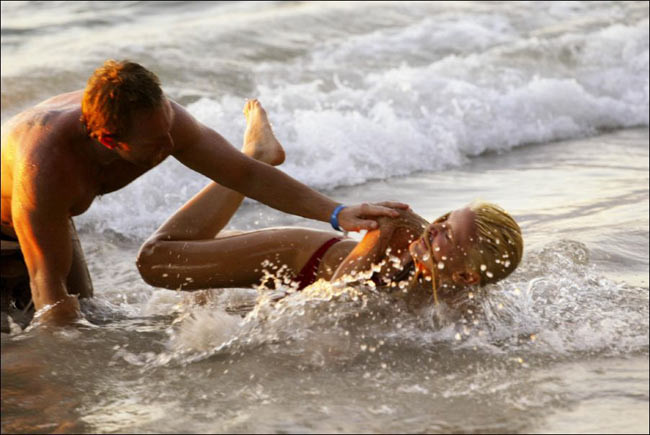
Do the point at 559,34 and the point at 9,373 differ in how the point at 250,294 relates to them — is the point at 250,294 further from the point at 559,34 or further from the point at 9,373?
the point at 559,34

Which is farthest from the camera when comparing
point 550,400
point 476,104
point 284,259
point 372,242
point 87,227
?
point 476,104

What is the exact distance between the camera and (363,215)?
4.19 m

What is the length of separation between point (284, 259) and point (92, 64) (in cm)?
621

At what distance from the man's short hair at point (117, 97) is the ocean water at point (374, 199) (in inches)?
37.4

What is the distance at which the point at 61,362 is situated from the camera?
393cm

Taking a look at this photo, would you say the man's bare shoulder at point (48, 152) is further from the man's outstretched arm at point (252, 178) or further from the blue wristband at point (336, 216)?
the blue wristband at point (336, 216)

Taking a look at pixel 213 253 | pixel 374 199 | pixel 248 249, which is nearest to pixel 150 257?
pixel 213 253

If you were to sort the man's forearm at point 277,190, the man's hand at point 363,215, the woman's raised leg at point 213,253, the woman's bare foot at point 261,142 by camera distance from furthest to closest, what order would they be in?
the woman's bare foot at point 261,142 → the woman's raised leg at point 213,253 → the man's forearm at point 277,190 → the man's hand at point 363,215

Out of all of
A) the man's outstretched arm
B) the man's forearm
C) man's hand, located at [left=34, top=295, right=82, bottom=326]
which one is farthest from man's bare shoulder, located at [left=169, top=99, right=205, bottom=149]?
man's hand, located at [left=34, top=295, right=82, bottom=326]

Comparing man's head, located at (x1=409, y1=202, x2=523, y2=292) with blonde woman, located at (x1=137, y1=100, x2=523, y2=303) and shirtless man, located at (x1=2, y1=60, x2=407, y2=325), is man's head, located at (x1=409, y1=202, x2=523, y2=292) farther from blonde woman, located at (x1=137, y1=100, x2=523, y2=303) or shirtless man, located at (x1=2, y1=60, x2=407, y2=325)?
shirtless man, located at (x1=2, y1=60, x2=407, y2=325)

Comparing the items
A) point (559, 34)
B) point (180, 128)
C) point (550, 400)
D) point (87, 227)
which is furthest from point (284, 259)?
point (559, 34)

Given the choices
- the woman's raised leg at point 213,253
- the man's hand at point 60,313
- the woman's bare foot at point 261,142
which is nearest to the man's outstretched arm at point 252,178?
the woman's raised leg at point 213,253

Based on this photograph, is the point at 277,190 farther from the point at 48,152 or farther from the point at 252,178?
the point at 48,152

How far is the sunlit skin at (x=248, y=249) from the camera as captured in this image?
4199 millimetres
